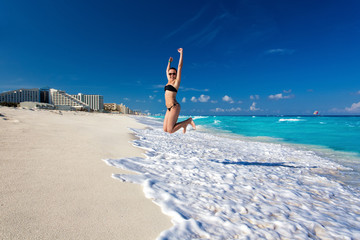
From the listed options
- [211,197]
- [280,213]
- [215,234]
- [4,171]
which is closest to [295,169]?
[280,213]

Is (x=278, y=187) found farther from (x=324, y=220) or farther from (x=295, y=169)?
(x=295, y=169)

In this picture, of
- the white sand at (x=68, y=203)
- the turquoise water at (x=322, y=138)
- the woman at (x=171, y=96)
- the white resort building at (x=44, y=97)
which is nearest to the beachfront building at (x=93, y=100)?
the white resort building at (x=44, y=97)

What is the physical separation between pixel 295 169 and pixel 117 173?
17.4 ft

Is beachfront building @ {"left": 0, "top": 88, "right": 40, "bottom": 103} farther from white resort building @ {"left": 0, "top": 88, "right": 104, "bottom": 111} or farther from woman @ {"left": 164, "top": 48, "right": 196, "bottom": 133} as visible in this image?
woman @ {"left": 164, "top": 48, "right": 196, "bottom": 133}

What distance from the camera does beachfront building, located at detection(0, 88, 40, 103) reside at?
168 ft

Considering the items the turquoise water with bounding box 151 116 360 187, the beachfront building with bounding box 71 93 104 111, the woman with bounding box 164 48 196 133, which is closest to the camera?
the woman with bounding box 164 48 196 133

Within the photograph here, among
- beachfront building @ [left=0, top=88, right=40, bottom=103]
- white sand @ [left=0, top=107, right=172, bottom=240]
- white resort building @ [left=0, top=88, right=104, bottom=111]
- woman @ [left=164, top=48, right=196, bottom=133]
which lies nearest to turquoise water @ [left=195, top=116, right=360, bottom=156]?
woman @ [left=164, top=48, right=196, bottom=133]

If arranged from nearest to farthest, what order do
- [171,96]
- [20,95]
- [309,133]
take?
[171,96] → [309,133] → [20,95]

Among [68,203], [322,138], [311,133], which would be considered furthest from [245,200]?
[311,133]

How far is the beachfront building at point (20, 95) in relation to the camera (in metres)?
51.3

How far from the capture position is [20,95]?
53.8m

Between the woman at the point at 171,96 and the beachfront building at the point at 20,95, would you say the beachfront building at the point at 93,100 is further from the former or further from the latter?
the woman at the point at 171,96

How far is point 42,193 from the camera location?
216 cm

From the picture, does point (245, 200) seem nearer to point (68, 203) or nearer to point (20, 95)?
point (68, 203)
